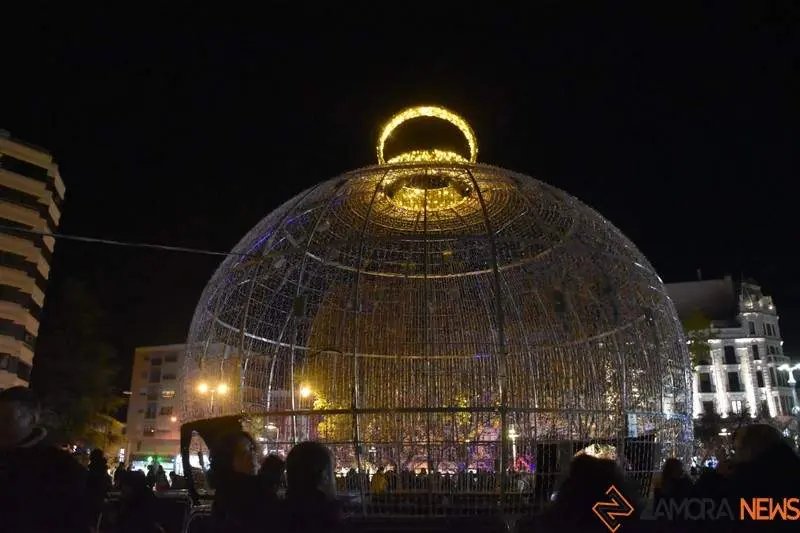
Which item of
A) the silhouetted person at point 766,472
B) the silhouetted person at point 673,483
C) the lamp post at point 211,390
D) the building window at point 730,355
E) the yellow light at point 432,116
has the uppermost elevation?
the building window at point 730,355

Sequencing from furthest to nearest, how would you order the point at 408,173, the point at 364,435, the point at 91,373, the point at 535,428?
1. the point at 91,373
2. the point at 408,173
3. the point at 364,435
4. the point at 535,428

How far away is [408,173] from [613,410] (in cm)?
379

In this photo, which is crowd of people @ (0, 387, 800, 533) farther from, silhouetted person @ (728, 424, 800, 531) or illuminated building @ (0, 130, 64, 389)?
illuminated building @ (0, 130, 64, 389)

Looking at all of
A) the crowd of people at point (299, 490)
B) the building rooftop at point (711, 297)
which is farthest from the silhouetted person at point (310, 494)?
the building rooftop at point (711, 297)

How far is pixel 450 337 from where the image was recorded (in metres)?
9.93

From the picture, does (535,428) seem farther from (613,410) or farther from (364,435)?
(364,435)

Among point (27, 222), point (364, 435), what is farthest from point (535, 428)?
point (27, 222)

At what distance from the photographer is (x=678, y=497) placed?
14.1 ft

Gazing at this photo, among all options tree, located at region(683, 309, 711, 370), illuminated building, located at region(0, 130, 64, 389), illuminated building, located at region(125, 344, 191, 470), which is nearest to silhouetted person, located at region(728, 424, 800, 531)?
tree, located at region(683, 309, 711, 370)

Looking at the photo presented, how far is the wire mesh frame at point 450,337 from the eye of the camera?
7043 mm

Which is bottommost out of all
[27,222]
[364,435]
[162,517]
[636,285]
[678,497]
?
[162,517]

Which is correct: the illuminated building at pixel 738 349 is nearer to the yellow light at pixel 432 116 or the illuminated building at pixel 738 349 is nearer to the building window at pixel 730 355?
the building window at pixel 730 355

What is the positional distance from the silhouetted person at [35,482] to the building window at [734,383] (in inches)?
2384

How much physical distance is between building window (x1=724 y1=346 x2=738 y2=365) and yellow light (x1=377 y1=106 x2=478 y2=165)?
2175 inches
